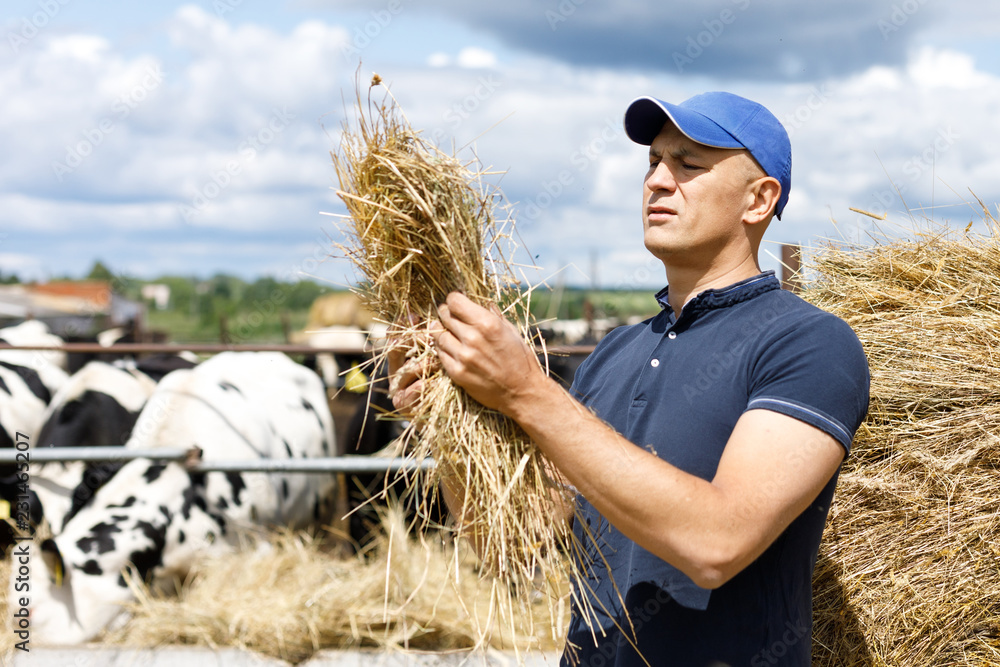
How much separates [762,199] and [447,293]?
25.8 inches

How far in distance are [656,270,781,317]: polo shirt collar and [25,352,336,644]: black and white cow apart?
325 cm

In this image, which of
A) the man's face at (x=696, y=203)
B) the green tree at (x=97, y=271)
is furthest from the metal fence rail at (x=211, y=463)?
the green tree at (x=97, y=271)

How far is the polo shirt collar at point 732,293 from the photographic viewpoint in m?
1.55

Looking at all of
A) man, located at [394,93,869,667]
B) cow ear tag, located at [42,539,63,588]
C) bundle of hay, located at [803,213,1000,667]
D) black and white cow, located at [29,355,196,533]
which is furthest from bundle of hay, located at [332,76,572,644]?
black and white cow, located at [29,355,196,533]

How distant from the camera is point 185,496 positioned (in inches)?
176

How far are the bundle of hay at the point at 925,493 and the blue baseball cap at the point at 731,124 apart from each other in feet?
1.62

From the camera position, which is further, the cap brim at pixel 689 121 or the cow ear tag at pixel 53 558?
the cow ear tag at pixel 53 558

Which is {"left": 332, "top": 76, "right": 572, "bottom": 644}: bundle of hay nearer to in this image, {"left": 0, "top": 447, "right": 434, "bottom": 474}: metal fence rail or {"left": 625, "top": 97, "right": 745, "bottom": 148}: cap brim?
{"left": 625, "top": 97, "right": 745, "bottom": 148}: cap brim

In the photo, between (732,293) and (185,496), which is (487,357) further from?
(185,496)

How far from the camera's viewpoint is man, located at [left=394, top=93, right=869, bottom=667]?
1.22 meters

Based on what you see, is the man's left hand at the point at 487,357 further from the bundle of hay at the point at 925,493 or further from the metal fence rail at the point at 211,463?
the metal fence rail at the point at 211,463

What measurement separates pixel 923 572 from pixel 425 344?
1208mm

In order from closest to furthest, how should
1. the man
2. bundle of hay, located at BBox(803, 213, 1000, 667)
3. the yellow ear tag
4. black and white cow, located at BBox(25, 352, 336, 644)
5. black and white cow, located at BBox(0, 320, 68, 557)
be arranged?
the man < bundle of hay, located at BBox(803, 213, 1000, 667) < the yellow ear tag < black and white cow, located at BBox(25, 352, 336, 644) < black and white cow, located at BBox(0, 320, 68, 557)

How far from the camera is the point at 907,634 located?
178 centimetres
